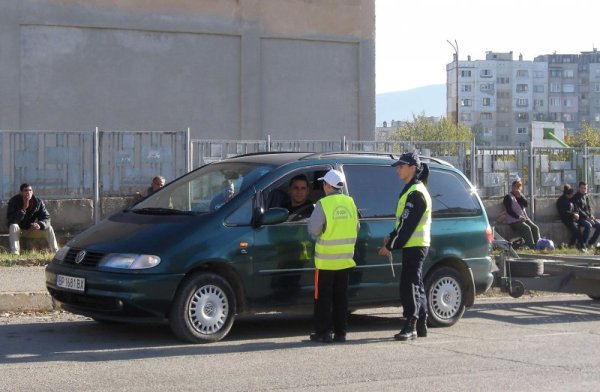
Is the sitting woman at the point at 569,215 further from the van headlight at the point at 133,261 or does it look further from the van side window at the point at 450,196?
the van headlight at the point at 133,261

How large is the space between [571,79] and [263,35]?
462ft

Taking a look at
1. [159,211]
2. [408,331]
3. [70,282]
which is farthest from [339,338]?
[70,282]

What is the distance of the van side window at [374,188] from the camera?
34.1 feet

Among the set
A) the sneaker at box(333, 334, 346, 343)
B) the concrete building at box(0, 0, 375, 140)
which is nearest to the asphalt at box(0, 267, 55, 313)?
the sneaker at box(333, 334, 346, 343)

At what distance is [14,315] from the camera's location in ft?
37.3

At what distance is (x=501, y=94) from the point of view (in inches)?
5989

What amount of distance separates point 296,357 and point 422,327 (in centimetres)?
176

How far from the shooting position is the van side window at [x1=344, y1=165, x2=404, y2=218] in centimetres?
1039

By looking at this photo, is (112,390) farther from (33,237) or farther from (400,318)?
(33,237)

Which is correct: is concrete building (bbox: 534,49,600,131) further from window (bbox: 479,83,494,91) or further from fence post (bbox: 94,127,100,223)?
fence post (bbox: 94,127,100,223)

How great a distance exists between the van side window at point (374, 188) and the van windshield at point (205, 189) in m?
0.94

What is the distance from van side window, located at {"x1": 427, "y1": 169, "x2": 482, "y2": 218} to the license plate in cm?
386

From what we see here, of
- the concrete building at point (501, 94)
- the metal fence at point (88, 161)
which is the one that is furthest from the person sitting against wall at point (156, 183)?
the concrete building at point (501, 94)

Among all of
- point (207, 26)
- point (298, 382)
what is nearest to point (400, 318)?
point (298, 382)
